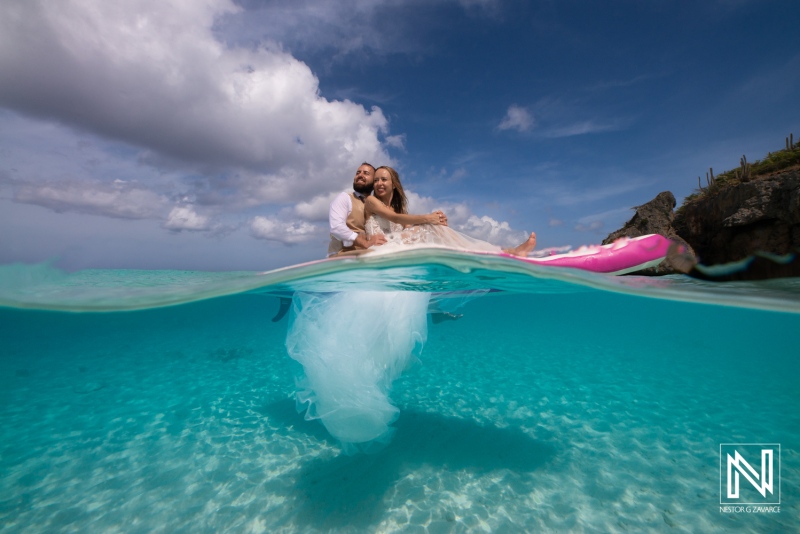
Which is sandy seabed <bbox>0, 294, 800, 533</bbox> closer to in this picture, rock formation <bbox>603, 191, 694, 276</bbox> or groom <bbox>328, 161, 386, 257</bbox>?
groom <bbox>328, 161, 386, 257</bbox>

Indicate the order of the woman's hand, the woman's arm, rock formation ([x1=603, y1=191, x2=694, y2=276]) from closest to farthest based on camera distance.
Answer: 1. the woman's arm
2. the woman's hand
3. rock formation ([x1=603, y1=191, x2=694, y2=276])

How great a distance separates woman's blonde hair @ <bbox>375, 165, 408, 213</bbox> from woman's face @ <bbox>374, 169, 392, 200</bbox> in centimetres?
9

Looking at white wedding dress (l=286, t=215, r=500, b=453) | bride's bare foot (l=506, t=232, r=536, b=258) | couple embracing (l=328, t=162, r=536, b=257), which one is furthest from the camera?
bride's bare foot (l=506, t=232, r=536, b=258)

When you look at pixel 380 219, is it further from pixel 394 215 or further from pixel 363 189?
pixel 363 189

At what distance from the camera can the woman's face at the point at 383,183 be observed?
15.2 feet

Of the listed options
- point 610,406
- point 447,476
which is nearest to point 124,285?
point 447,476

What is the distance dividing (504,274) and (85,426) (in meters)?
10.1

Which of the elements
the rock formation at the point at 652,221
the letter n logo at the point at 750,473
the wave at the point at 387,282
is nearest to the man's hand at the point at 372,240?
the wave at the point at 387,282

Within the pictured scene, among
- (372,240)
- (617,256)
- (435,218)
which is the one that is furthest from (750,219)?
(372,240)

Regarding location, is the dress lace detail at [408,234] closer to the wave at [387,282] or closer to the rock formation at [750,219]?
the wave at [387,282]

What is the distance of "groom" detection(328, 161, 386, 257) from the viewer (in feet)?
15.6

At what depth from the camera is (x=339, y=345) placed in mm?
5367

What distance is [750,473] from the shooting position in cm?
608

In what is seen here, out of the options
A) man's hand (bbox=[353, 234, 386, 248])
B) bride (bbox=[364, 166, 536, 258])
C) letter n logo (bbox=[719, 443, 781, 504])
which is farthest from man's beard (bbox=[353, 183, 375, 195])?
letter n logo (bbox=[719, 443, 781, 504])
